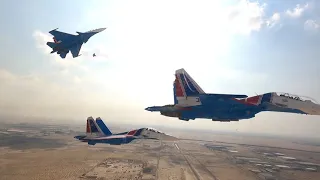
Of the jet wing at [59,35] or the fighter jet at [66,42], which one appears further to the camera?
the jet wing at [59,35]

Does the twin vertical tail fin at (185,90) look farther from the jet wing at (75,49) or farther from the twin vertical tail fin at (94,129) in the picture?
the twin vertical tail fin at (94,129)

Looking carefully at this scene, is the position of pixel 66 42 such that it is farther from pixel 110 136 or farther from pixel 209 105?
pixel 209 105

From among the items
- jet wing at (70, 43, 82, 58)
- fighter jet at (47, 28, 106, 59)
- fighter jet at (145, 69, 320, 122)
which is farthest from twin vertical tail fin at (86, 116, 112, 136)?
fighter jet at (145, 69, 320, 122)

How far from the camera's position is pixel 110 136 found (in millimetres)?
45219

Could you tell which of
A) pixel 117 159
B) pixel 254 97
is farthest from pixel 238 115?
pixel 117 159

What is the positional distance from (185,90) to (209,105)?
2811 millimetres

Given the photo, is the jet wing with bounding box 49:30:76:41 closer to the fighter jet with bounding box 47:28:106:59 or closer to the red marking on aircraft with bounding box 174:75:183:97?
the fighter jet with bounding box 47:28:106:59

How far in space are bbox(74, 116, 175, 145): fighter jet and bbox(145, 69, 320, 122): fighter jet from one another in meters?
18.3

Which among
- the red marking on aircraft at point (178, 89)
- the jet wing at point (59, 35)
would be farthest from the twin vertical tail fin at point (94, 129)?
the red marking on aircraft at point (178, 89)

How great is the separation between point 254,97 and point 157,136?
21687 millimetres

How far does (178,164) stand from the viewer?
63594 millimetres

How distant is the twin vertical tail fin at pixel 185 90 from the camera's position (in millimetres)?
22703

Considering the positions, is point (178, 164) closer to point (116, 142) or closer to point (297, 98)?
point (116, 142)

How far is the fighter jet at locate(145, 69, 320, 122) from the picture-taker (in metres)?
22.2
